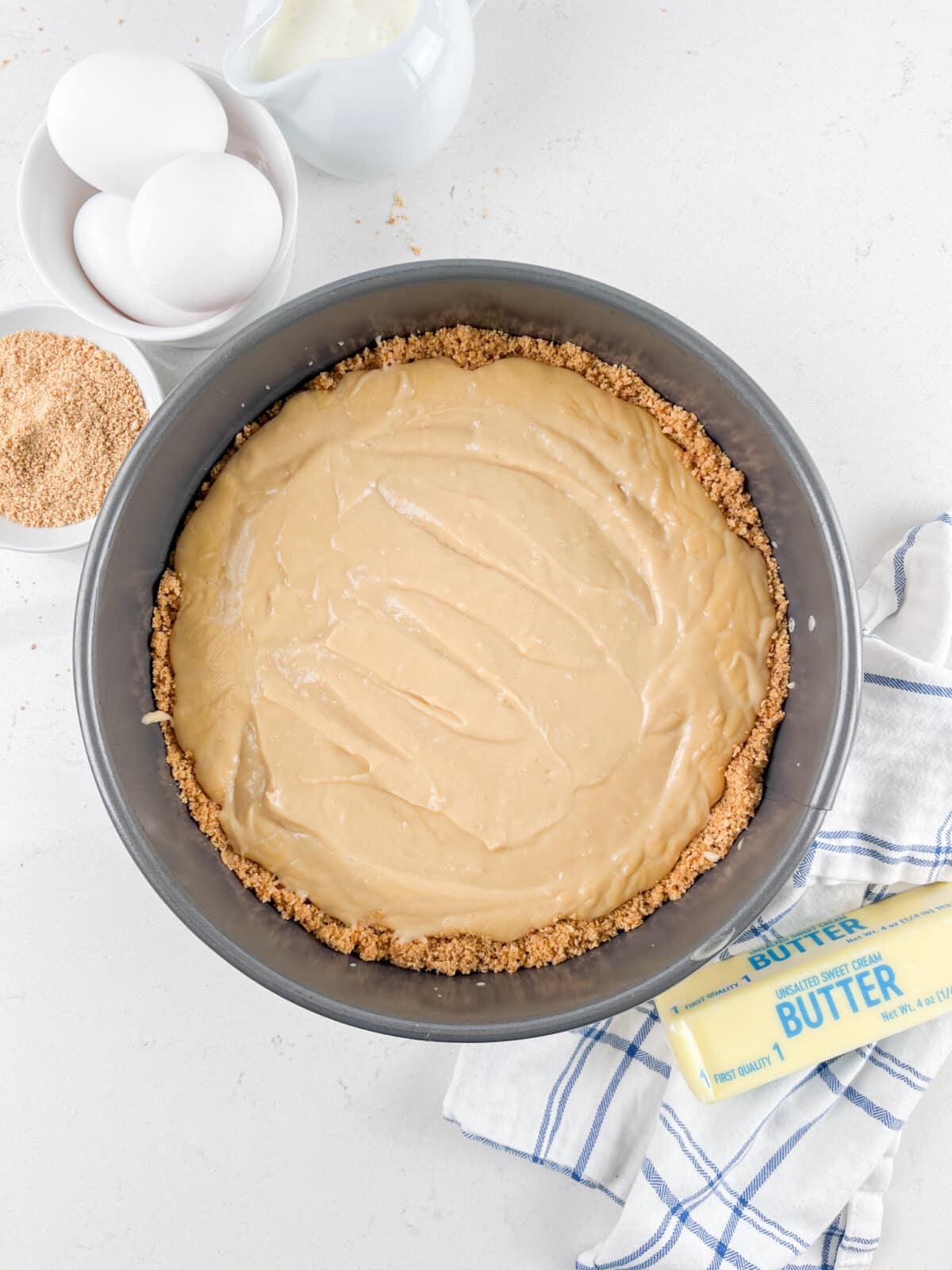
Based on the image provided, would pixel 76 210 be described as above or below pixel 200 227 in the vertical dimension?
below

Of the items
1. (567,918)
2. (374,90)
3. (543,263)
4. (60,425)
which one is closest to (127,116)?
(374,90)

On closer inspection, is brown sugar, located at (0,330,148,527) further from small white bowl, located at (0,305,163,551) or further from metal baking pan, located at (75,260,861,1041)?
metal baking pan, located at (75,260,861,1041)

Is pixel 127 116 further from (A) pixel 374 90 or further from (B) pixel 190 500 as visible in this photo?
(B) pixel 190 500

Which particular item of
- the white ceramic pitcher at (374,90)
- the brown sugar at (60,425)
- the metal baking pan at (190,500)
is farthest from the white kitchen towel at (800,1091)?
the brown sugar at (60,425)

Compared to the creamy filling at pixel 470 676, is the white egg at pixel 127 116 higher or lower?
higher

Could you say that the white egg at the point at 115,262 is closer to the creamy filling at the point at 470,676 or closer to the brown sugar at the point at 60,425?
the brown sugar at the point at 60,425

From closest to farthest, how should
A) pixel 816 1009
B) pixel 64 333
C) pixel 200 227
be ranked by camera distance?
pixel 200 227
pixel 816 1009
pixel 64 333
